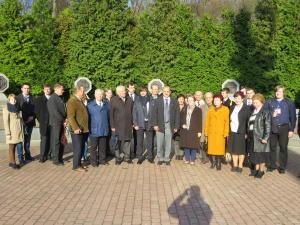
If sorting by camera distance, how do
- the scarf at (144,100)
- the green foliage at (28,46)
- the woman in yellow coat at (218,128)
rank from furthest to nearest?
the green foliage at (28,46) < the scarf at (144,100) < the woman in yellow coat at (218,128)

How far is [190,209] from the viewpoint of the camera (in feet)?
18.6

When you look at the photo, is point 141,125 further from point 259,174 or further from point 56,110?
Answer: point 259,174

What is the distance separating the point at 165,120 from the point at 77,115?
6.69 feet

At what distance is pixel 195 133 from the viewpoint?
9.09 metres

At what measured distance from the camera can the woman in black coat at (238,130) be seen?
8234mm

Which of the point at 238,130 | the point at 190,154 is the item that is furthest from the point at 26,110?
the point at 238,130

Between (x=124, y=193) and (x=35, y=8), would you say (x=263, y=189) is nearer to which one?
(x=124, y=193)

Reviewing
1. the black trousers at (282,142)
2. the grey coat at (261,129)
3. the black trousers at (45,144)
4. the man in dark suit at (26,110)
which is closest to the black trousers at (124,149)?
the black trousers at (45,144)

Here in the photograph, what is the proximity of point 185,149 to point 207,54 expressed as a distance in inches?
408

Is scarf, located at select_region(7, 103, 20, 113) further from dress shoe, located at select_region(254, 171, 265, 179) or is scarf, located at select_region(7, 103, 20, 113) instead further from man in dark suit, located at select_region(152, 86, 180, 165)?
dress shoe, located at select_region(254, 171, 265, 179)

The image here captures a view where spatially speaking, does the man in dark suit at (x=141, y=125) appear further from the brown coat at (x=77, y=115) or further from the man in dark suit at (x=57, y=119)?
the man in dark suit at (x=57, y=119)

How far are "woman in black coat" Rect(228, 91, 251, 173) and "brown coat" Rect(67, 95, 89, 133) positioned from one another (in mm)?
3077

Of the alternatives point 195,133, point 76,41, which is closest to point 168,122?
point 195,133

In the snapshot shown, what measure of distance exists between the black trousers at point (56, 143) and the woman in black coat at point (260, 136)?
4.21 metres
